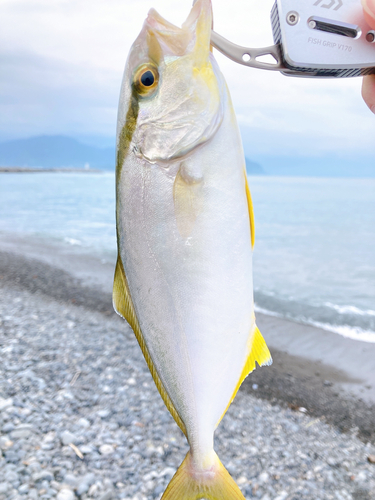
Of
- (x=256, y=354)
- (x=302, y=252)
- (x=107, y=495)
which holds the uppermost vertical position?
(x=256, y=354)

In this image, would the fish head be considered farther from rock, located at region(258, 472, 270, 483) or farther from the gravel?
rock, located at region(258, 472, 270, 483)

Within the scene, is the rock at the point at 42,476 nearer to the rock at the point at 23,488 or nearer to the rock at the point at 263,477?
the rock at the point at 23,488

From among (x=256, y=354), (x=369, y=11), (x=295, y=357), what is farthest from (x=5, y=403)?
(x=295, y=357)

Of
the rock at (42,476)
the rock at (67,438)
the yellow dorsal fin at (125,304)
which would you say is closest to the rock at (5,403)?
the rock at (67,438)

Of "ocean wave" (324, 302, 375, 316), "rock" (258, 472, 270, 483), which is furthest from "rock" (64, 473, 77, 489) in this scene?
"ocean wave" (324, 302, 375, 316)

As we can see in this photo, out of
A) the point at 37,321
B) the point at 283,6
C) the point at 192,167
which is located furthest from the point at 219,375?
the point at 37,321

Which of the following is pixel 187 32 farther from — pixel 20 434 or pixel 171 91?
pixel 20 434
